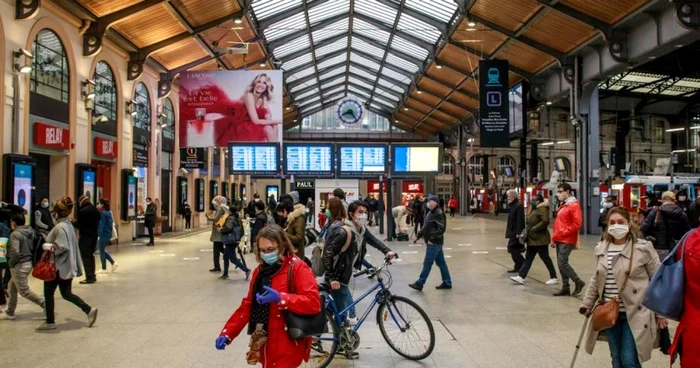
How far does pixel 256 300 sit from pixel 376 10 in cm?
2334

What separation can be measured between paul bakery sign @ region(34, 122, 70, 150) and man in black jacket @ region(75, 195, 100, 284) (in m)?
4.14

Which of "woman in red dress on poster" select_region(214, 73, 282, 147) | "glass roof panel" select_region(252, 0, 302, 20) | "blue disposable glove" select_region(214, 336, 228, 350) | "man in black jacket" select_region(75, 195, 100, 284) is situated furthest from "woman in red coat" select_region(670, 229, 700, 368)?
"glass roof panel" select_region(252, 0, 302, 20)

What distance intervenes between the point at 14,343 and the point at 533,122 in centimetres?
2187

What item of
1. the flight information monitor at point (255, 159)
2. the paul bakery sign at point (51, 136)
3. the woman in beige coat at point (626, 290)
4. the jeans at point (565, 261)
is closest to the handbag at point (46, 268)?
the woman in beige coat at point (626, 290)

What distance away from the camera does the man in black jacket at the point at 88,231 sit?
1025cm

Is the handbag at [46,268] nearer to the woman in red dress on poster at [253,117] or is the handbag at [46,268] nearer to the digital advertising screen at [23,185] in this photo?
the digital advertising screen at [23,185]

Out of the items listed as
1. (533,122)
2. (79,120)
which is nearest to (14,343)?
(79,120)

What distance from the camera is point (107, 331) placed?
6.74 metres

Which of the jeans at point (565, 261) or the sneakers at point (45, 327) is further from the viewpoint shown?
the jeans at point (565, 261)

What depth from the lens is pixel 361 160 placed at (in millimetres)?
18203

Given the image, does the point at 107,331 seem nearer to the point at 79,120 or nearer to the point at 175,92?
the point at 79,120

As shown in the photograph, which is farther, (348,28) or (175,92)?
(348,28)

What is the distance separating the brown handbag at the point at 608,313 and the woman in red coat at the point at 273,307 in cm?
191

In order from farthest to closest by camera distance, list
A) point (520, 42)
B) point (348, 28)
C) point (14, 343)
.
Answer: point (348, 28)
point (520, 42)
point (14, 343)
